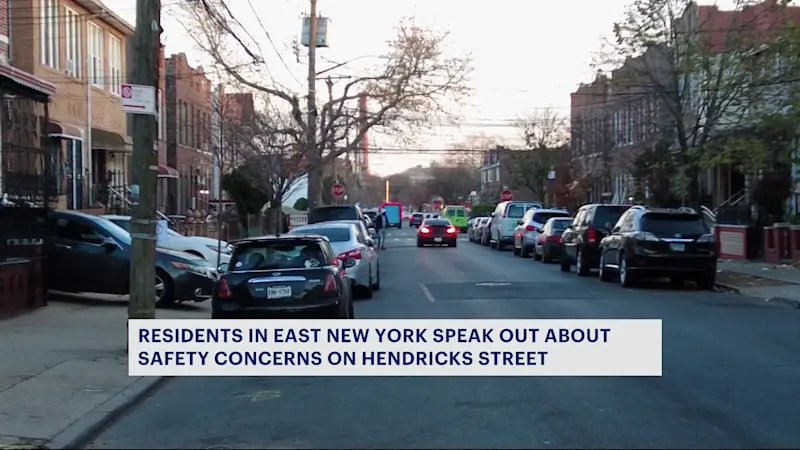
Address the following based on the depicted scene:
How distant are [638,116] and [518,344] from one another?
24230mm

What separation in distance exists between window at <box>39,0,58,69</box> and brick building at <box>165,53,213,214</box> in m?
12.6

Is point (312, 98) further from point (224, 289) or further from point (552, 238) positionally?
point (224, 289)

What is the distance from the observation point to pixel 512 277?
23.9 metres

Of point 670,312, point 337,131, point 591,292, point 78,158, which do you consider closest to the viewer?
point 670,312

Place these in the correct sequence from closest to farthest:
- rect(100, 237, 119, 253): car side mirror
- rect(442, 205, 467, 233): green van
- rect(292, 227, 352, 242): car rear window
A: rect(100, 237, 119, 253): car side mirror < rect(292, 227, 352, 242): car rear window < rect(442, 205, 467, 233): green van

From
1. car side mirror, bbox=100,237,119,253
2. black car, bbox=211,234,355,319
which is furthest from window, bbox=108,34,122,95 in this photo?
black car, bbox=211,234,355,319

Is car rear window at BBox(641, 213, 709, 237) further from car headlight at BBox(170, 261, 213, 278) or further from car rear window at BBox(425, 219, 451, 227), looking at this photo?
car rear window at BBox(425, 219, 451, 227)

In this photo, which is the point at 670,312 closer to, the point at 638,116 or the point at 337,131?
the point at 638,116

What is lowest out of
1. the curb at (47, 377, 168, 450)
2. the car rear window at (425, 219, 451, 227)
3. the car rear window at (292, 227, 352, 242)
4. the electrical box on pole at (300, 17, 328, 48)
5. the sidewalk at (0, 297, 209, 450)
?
the curb at (47, 377, 168, 450)

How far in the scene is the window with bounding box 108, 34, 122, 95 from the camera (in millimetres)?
31812

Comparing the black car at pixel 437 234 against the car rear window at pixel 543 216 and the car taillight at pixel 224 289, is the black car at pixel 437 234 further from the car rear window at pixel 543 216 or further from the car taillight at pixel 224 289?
the car taillight at pixel 224 289

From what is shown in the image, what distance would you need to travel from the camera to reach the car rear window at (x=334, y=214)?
29.9m

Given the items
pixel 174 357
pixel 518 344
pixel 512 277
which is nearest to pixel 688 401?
pixel 518 344

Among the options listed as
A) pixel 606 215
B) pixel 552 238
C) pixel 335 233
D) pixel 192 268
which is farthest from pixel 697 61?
pixel 192 268
